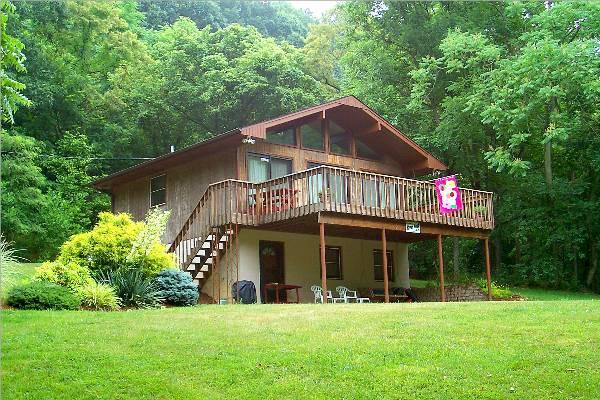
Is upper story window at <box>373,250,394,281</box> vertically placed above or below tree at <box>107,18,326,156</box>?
below

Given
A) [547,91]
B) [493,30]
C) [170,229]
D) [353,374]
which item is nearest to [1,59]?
[353,374]

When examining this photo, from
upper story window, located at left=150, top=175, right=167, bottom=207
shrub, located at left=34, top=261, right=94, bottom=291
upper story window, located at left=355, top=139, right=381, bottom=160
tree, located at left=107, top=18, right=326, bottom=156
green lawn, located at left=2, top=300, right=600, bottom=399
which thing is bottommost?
green lawn, located at left=2, top=300, right=600, bottom=399

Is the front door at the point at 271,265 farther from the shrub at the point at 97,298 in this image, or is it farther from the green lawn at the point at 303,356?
the green lawn at the point at 303,356

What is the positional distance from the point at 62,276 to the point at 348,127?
12.3 m

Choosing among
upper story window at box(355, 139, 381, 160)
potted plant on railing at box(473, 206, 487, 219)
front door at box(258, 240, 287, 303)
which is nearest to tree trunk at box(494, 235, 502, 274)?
potted plant on railing at box(473, 206, 487, 219)

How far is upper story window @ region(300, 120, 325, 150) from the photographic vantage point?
2431cm

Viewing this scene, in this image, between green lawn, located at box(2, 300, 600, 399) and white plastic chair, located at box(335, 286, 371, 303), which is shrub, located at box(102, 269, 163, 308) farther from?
white plastic chair, located at box(335, 286, 371, 303)

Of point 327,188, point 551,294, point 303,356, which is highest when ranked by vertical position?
point 327,188

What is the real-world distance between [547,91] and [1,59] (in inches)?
753

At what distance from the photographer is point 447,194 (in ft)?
75.5

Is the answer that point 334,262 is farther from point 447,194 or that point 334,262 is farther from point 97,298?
point 97,298

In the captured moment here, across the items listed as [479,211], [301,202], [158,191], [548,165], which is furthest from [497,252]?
[301,202]

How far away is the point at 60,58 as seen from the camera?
123ft

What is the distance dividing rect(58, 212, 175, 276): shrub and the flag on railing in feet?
30.5
